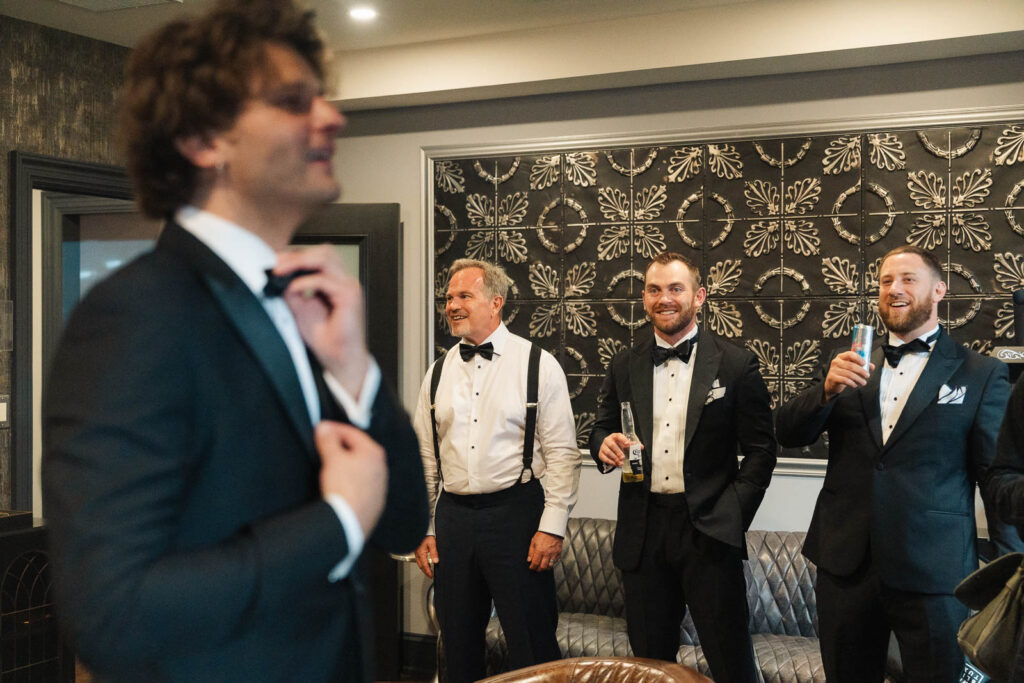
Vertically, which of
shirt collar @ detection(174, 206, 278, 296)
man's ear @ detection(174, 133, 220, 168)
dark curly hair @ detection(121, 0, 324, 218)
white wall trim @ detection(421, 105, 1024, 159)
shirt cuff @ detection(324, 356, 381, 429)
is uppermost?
white wall trim @ detection(421, 105, 1024, 159)

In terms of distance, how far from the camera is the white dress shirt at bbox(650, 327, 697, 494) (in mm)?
3188

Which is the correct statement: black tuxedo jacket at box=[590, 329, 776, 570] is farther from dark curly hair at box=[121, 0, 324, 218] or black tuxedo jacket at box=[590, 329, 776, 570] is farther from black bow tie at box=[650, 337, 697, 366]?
dark curly hair at box=[121, 0, 324, 218]

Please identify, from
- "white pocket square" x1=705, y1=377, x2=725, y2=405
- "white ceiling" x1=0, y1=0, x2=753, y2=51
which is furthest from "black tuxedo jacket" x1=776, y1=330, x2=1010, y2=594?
"white ceiling" x1=0, y1=0, x2=753, y2=51

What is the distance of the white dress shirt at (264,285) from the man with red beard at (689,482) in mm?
2310

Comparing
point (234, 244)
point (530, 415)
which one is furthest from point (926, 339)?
point (234, 244)

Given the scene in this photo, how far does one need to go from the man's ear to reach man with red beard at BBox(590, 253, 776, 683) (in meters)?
2.43

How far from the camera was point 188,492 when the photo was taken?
0.82 m

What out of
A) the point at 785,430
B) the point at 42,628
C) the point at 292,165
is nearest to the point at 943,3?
the point at 785,430

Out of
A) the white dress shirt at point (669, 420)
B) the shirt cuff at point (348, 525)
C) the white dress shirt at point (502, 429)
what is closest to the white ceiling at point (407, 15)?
the white dress shirt at point (502, 429)

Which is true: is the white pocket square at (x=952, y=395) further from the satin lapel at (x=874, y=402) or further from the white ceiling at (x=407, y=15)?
the white ceiling at (x=407, y=15)

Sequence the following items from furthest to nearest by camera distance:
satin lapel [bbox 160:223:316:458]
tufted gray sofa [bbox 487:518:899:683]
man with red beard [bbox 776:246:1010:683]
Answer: tufted gray sofa [bbox 487:518:899:683], man with red beard [bbox 776:246:1010:683], satin lapel [bbox 160:223:316:458]

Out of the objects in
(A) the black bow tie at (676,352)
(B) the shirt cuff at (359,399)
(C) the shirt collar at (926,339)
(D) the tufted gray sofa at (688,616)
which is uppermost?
(C) the shirt collar at (926,339)

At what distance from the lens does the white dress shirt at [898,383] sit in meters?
2.90

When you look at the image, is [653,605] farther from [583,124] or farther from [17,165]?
[17,165]
